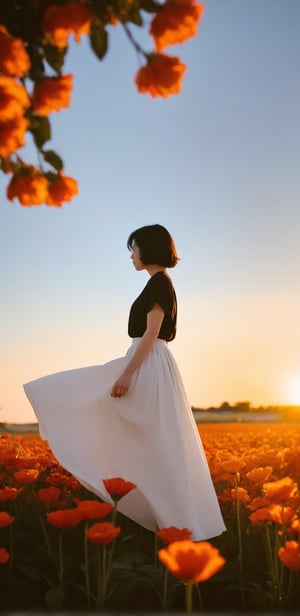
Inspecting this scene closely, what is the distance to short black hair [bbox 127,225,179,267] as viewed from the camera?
3727mm

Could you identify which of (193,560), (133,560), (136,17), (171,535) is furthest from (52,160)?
(133,560)

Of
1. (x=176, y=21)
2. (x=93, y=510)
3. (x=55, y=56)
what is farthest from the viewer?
(x=93, y=510)

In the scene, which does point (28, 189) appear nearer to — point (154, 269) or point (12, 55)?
point (12, 55)

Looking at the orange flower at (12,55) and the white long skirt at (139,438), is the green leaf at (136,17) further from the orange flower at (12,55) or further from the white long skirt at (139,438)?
the white long skirt at (139,438)

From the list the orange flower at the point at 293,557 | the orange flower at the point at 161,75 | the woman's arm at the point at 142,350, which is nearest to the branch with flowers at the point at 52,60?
the orange flower at the point at 161,75

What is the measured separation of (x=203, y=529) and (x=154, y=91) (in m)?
2.53

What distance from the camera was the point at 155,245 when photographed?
374 cm

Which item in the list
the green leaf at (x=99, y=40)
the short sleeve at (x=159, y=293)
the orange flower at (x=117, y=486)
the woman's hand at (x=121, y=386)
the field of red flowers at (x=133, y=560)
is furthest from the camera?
the short sleeve at (x=159, y=293)

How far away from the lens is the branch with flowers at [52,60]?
4.59 feet

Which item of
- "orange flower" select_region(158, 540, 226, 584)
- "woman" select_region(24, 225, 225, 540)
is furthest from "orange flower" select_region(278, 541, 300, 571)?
"woman" select_region(24, 225, 225, 540)

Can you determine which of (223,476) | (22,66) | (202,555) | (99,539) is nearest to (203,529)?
(223,476)

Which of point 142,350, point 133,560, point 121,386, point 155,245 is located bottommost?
point 133,560

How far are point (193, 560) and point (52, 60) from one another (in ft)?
4.57

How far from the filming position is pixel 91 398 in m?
3.48
